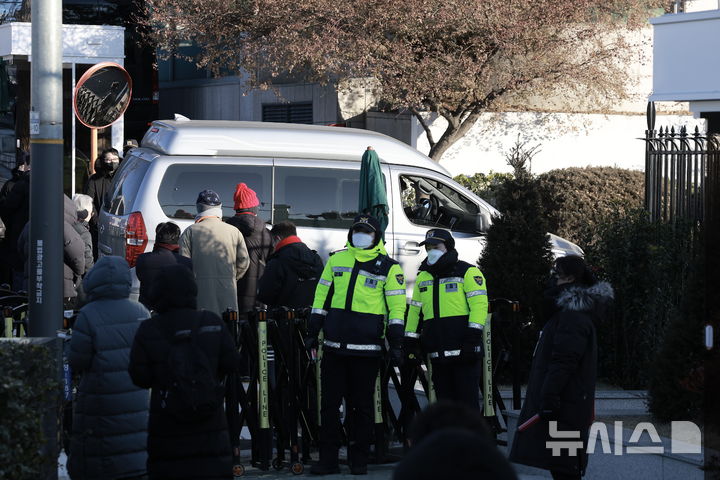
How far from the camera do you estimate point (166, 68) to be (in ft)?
93.1

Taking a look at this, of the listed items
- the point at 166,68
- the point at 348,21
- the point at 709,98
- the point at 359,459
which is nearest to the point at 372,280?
the point at 359,459

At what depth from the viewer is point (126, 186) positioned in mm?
12117

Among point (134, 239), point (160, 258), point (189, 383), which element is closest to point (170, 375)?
point (189, 383)

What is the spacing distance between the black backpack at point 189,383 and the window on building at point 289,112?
17.4 m

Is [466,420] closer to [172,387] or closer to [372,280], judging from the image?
[172,387]

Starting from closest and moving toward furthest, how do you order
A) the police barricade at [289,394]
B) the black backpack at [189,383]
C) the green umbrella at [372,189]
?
1. the black backpack at [189,383]
2. the police barricade at [289,394]
3. the green umbrella at [372,189]

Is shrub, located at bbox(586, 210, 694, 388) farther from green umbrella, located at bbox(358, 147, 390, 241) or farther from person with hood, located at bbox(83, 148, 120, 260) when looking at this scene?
person with hood, located at bbox(83, 148, 120, 260)

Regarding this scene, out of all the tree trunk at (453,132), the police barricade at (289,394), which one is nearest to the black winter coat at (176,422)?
the police barricade at (289,394)

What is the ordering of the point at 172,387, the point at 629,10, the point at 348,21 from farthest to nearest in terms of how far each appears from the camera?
the point at 629,10 < the point at 348,21 < the point at 172,387

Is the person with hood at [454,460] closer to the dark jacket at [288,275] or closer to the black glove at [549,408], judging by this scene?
the black glove at [549,408]

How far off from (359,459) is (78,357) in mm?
2494

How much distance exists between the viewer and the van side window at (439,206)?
12602mm

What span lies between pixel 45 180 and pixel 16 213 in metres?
6.21

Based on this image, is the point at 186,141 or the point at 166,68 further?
the point at 166,68
